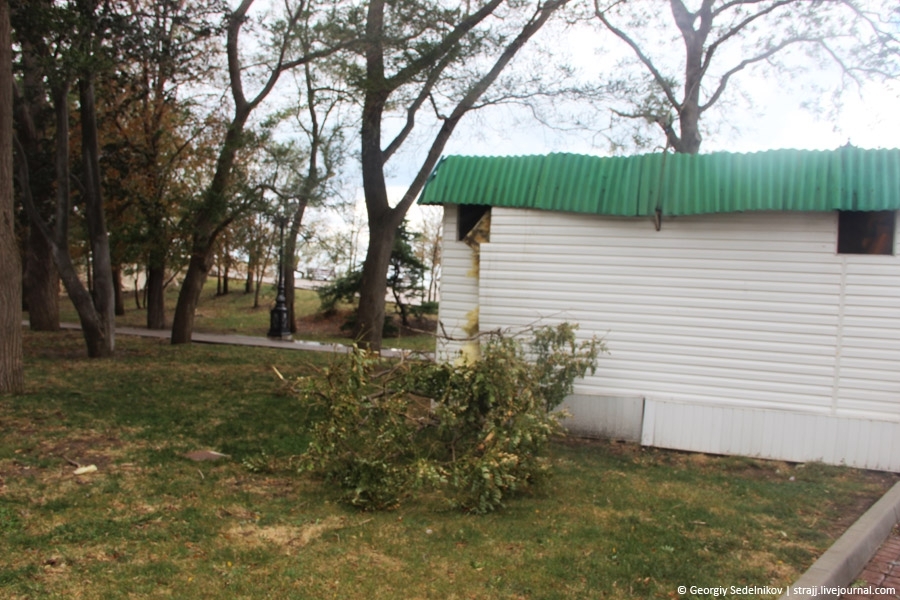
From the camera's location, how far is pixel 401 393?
23.4ft

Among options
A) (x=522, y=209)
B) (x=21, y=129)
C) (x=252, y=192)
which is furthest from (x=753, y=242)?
(x=21, y=129)

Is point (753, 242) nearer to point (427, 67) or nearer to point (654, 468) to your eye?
point (654, 468)

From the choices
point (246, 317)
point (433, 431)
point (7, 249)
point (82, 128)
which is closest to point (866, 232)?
point (433, 431)

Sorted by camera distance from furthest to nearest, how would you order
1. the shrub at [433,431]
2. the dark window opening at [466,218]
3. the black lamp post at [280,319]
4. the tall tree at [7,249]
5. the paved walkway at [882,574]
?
the black lamp post at [280,319], the dark window opening at [466,218], the tall tree at [7,249], the shrub at [433,431], the paved walkway at [882,574]

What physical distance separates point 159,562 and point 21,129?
14885 mm

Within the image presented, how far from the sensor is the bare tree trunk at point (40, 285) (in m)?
18.9

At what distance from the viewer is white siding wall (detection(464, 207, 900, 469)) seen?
8.70 meters

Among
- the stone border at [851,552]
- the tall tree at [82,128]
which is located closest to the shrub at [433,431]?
the stone border at [851,552]

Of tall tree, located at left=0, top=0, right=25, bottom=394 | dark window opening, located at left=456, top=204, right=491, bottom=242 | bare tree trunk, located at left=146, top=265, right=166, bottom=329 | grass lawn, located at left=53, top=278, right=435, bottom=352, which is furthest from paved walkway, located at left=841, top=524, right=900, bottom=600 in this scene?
bare tree trunk, located at left=146, top=265, right=166, bottom=329

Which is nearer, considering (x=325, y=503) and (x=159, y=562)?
(x=159, y=562)

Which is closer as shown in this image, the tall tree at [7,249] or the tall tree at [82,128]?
the tall tree at [7,249]

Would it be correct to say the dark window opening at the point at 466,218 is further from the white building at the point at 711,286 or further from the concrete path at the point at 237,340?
the concrete path at the point at 237,340

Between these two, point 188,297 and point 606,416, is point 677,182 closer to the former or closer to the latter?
point 606,416

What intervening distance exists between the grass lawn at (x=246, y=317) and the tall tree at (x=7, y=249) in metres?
11.3
